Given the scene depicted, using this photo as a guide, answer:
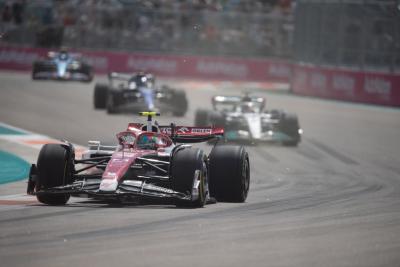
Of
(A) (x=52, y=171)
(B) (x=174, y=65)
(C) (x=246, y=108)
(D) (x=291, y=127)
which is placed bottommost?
(B) (x=174, y=65)

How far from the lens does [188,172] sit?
501 inches

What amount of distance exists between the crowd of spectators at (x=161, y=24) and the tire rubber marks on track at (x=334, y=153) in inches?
928

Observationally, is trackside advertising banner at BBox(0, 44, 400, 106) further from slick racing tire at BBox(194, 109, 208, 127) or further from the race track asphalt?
the race track asphalt

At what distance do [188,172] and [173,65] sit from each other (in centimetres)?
3883

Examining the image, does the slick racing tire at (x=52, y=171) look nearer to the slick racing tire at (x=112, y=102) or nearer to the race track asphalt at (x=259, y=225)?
the race track asphalt at (x=259, y=225)

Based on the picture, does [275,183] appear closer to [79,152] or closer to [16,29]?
[79,152]

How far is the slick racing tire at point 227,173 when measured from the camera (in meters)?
13.4

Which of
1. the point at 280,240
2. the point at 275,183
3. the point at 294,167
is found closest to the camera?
the point at 280,240

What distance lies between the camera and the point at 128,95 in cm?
3006

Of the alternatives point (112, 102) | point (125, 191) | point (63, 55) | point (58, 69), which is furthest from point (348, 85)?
point (125, 191)

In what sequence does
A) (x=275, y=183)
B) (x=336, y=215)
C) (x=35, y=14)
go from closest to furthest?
(x=336, y=215) → (x=275, y=183) → (x=35, y=14)

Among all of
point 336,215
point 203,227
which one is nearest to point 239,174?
point 336,215

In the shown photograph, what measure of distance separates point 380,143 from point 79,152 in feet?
24.7

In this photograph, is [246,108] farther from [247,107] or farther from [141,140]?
[141,140]
